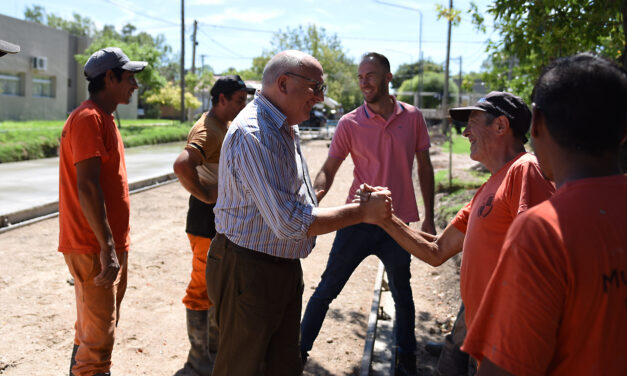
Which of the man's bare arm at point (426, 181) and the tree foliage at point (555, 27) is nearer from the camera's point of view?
the man's bare arm at point (426, 181)

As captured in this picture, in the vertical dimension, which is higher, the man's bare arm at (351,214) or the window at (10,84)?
the window at (10,84)

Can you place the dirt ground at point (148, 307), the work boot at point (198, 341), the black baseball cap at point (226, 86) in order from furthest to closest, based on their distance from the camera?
the dirt ground at point (148, 307) → the black baseball cap at point (226, 86) → the work boot at point (198, 341)

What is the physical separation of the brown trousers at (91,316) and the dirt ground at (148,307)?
36.3 inches

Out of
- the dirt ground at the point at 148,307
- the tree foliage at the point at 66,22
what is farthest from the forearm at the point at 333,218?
the tree foliage at the point at 66,22

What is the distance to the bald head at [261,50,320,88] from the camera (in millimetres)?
2938

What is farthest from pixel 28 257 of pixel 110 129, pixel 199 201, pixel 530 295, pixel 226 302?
pixel 530 295

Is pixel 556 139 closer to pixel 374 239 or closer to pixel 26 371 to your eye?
pixel 374 239

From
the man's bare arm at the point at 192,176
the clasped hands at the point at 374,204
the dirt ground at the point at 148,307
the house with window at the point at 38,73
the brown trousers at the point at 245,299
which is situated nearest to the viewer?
the brown trousers at the point at 245,299

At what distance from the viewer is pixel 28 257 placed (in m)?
7.29

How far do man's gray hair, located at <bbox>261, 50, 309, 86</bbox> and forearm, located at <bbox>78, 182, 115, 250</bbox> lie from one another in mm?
1206

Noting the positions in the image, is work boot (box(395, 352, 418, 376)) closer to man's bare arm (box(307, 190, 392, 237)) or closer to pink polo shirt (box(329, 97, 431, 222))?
pink polo shirt (box(329, 97, 431, 222))

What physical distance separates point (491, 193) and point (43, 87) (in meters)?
41.1

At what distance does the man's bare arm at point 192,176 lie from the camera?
3961 mm

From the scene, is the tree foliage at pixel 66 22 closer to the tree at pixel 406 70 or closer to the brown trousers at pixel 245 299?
the tree at pixel 406 70
